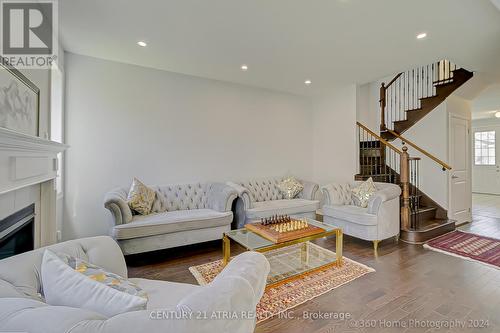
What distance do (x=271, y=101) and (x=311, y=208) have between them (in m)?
2.47

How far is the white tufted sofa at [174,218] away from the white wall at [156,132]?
412mm

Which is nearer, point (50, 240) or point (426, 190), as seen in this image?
point (50, 240)

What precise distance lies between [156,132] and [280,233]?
2.73 meters

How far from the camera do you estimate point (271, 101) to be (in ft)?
16.8

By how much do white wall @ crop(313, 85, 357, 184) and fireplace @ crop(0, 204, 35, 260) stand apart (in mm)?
4966

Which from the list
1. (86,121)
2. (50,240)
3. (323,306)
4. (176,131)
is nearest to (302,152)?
(176,131)

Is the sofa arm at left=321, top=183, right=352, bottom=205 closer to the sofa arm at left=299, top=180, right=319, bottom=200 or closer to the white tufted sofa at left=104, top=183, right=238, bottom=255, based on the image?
the sofa arm at left=299, top=180, right=319, bottom=200

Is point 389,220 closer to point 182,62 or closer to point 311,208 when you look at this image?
point 311,208

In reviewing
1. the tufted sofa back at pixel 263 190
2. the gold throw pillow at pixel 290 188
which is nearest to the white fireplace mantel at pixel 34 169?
the tufted sofa back at pixel 263 190

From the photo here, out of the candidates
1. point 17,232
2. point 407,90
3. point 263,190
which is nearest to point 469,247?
point 263,190

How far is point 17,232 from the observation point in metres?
1.82

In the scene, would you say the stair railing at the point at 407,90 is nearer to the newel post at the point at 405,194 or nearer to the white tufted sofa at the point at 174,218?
the newel post at the point at 405,194

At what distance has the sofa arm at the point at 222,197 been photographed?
353cm

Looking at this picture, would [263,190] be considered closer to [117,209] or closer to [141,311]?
[117,209]
